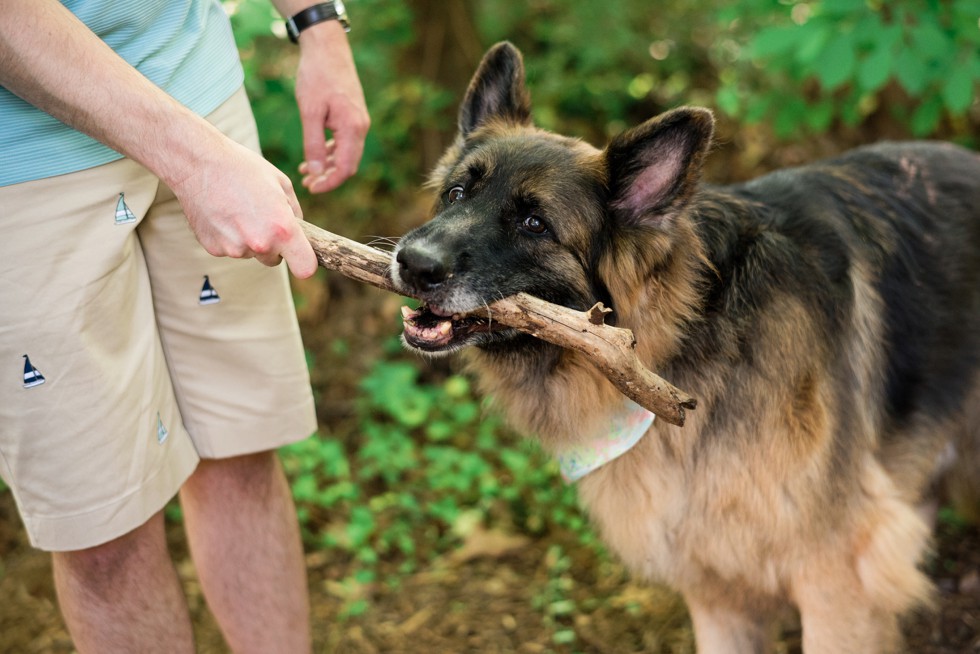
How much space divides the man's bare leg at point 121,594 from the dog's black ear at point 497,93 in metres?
1.49

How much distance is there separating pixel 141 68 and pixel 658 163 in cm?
124

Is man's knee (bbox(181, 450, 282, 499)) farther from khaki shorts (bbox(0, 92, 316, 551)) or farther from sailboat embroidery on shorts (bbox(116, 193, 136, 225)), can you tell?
sailboat embroidery on shorts (bbox(116, 193, 136, 225))

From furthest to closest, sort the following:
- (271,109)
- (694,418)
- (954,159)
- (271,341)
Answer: (271,109)
(954,159)
(694,418)
(271,341)

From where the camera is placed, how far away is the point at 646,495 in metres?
2.48

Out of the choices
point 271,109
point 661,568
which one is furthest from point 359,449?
point 661,568

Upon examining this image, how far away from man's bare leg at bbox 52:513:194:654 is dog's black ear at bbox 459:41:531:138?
1.49 meters

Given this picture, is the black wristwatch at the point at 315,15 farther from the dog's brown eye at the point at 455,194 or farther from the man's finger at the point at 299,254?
the man's finger at the point at 299,254

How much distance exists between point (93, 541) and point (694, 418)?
1.51 m

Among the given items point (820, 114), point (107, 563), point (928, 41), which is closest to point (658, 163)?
point (107, 563)

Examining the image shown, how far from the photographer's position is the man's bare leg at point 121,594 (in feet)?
6.43

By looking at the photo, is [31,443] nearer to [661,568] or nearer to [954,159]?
[661,568]

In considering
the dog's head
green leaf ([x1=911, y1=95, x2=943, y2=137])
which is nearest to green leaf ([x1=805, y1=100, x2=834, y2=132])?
green leaf ([x1=911, y1=95, x2=943, y2=137])

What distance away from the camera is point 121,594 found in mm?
1989

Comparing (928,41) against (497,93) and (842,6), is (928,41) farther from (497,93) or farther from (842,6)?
(497,93)
